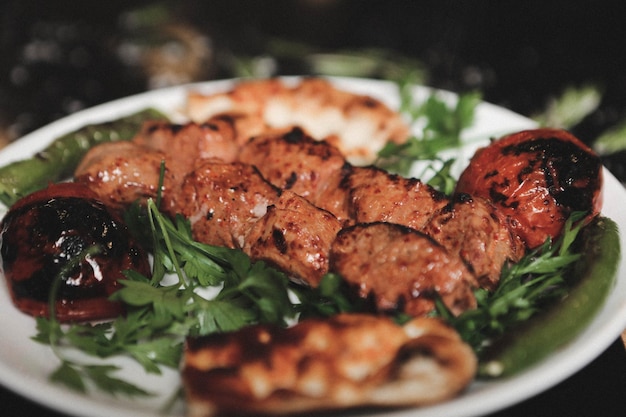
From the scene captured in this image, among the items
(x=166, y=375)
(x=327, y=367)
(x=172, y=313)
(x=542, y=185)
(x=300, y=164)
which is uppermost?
(x=542, y=185)

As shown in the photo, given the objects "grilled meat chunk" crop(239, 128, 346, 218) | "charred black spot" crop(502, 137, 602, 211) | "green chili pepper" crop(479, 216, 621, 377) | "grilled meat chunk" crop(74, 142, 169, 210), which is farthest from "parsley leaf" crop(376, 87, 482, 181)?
"grilled meat chunk" crop(74, 142, 169, 210)

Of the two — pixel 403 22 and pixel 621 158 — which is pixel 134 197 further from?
pixel 403 22

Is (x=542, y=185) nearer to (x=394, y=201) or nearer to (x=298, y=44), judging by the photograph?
(x=394, y=201)

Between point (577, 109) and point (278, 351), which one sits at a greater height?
point (577, 109)

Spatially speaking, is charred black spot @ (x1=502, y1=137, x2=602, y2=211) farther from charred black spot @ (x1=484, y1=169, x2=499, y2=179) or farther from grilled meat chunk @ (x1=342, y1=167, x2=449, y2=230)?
grilled meat chunk @ (x1=342, y1=167, x2=449, y2=230)

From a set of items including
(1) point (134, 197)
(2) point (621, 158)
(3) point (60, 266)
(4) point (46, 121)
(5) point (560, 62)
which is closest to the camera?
(3) point (60, 266)

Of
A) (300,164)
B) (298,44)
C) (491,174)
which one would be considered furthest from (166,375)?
(298,44)

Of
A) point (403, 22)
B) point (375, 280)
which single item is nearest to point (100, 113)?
point (375, 280)
